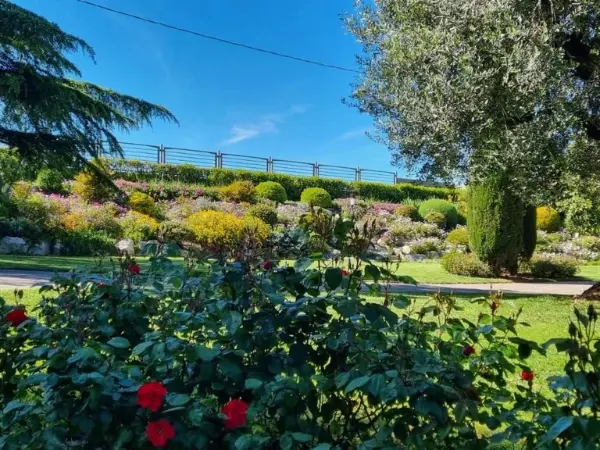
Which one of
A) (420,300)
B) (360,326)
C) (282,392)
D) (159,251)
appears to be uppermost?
(159,251)

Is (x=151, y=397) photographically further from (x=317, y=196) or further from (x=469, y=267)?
(x=317, y=196)

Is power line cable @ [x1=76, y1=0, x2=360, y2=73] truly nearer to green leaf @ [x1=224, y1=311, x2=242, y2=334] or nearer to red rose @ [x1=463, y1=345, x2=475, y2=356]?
red rose @ [x1=463, y1=345, x2=475, y2=356]

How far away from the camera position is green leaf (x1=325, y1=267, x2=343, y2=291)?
1350mm

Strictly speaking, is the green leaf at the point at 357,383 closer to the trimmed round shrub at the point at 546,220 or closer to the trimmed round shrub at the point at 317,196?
the trimmed round shrub at the point at 317,196

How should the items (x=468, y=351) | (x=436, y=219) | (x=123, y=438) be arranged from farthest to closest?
(x=436, y=219) < (x=468, y=351) < (x=123, y=438)

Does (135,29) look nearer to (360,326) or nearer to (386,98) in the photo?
(386,98)

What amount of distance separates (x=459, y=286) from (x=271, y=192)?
12090 millimetres

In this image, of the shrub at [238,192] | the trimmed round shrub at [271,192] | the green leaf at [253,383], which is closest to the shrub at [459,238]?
the trimmed round shrub at [271,192]

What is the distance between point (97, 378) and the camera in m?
1.20

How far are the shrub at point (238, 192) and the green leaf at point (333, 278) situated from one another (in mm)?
18490

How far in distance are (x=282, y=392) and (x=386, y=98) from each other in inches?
230

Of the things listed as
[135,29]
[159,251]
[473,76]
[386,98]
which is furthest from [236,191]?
[159,251]

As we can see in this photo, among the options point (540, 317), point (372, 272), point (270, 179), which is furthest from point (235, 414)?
point (270, 179)

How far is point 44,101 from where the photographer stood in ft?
23.8
